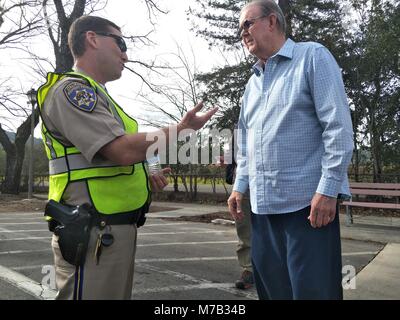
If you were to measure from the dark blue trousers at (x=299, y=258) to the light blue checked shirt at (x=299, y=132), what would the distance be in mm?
89

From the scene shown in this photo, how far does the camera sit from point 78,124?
6.23 ft

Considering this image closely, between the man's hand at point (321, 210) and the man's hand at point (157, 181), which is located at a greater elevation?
the man's hand at point (157, 181)

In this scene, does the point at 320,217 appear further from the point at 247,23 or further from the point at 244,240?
the point at 244,240

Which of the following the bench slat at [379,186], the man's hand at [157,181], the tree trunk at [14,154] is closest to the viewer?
the man's hand at [157,181]

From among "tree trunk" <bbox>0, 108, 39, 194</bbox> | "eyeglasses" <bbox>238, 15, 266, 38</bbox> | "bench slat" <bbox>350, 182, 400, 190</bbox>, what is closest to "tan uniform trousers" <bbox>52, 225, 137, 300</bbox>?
"eyeglasses" <bbox>238, 15, 266, 38</bbox>

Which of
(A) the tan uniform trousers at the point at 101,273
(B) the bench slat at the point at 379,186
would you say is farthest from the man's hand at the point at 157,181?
(B) the bench slat at the point at 379,186

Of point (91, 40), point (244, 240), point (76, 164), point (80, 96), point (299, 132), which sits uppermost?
point (91, 40)

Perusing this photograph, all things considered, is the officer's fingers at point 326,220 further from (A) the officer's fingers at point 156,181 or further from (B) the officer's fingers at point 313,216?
(A) the officer's fingers at point 156,181

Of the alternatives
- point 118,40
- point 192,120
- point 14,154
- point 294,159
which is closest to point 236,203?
point 294,159

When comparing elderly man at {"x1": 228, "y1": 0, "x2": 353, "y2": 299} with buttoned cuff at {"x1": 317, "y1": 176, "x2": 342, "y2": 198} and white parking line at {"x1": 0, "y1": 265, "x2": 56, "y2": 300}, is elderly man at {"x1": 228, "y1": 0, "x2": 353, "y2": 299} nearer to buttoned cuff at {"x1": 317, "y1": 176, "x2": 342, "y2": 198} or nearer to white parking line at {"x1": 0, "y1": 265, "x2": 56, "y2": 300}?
buttoned cuff at {"x1": 317, "y1": 176, "x2": 342, "y2": 198}

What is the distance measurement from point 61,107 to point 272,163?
1.11m

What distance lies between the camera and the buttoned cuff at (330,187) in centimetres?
210

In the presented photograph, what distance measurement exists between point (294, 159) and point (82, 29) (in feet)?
4.13

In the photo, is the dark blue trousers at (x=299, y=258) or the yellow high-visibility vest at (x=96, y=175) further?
the dark blue trousers at (x=299, y=258)
